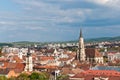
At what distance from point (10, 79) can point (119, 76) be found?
2257cm

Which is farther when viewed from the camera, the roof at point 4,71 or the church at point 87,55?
the church at point 87,55

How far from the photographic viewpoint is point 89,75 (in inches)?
2867

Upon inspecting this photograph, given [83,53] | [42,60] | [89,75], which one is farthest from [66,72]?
[42,60]

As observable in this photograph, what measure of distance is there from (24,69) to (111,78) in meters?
39.4

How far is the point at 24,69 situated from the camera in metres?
107

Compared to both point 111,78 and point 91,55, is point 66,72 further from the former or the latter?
point 91,55

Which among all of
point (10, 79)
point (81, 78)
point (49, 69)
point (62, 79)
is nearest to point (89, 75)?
point (81, 78)

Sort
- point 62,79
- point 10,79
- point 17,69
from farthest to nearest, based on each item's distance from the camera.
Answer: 1. point 17,69
2. point 10,79
3. point 62,79

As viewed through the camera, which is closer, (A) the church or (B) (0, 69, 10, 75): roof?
(B) (0, 69, 10, 75): roof

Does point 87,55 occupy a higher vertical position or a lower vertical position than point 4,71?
higher

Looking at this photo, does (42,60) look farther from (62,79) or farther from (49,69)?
(62,79)

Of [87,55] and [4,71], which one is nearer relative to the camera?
[4,71]

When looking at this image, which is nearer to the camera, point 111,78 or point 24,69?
point 111,78

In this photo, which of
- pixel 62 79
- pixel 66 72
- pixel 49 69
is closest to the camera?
pixel 62 79
